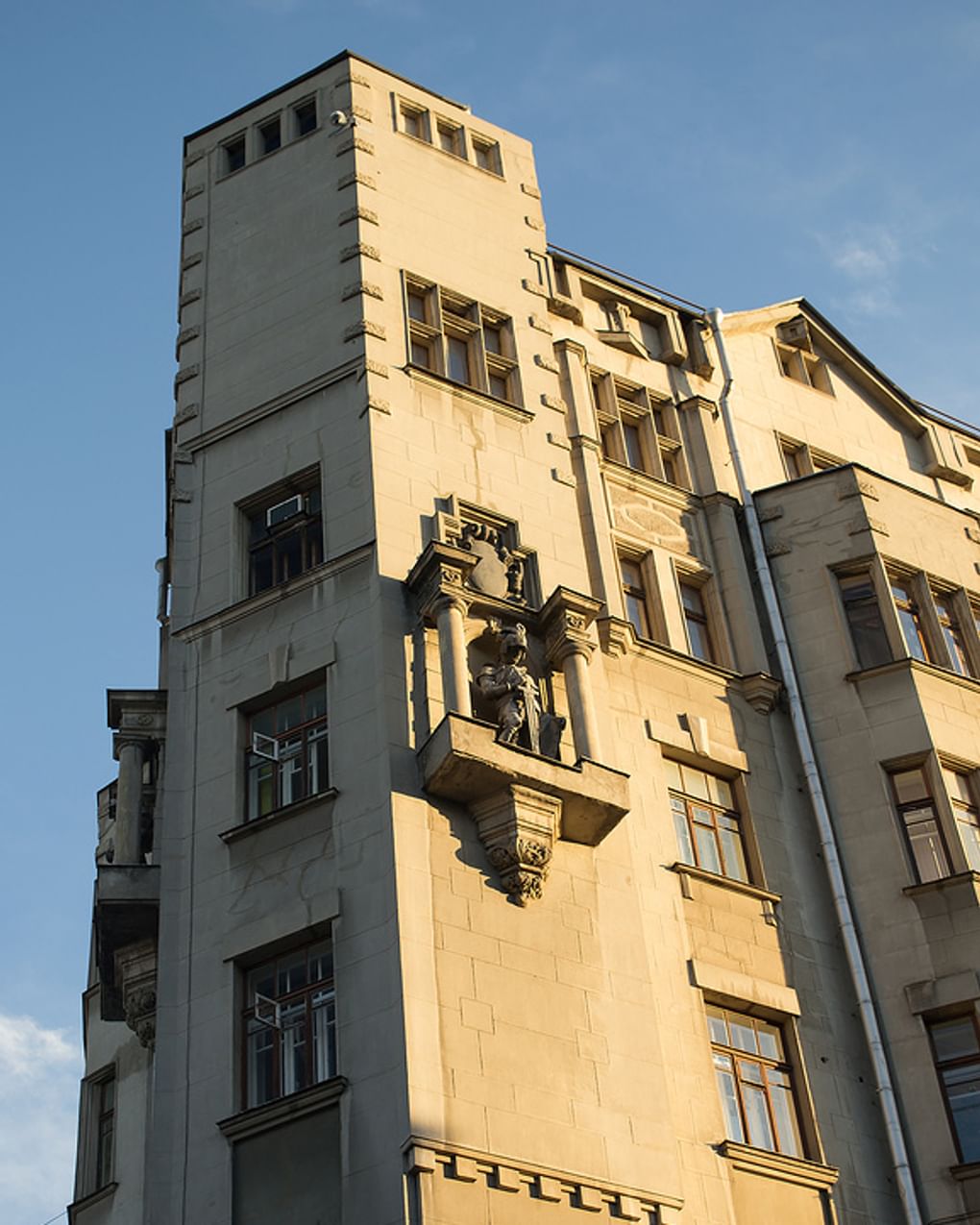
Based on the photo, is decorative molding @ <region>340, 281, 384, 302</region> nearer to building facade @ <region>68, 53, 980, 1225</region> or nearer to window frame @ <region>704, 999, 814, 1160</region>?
building facade @ <region>68, 53, 980, 1225</region>

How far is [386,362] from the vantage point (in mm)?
Result: 30641

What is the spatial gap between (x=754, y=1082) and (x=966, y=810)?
21.9 feet

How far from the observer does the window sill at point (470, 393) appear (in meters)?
30.8

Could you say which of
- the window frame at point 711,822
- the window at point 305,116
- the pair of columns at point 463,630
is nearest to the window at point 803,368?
the window at point 305,116

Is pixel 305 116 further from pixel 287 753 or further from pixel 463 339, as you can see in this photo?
pixel 287 753

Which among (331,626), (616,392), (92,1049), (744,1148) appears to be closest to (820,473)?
(616,392)

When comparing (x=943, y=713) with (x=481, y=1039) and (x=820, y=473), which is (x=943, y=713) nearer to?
(x=820, y=473)

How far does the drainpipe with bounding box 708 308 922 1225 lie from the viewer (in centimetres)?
2584

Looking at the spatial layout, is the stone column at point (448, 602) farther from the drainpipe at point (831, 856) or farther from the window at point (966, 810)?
the window at point (966, 810)

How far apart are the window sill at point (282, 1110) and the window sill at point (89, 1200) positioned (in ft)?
22.7

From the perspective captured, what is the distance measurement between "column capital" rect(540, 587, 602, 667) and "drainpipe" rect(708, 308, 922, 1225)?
4828 mm

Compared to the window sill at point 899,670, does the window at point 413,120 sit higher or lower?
higher

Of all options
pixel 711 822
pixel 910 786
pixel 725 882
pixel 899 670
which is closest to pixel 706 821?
pixel 711 822

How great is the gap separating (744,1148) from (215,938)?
7.62 meters
